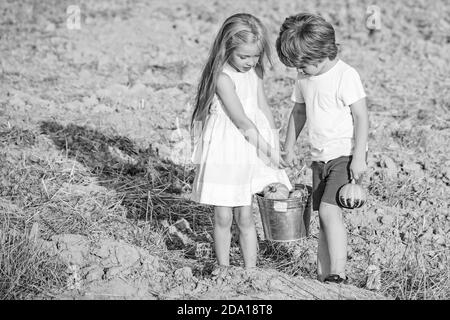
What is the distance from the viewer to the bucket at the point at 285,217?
346 cm

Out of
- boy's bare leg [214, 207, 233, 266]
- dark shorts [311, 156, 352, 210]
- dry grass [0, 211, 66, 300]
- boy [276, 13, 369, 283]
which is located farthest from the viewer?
boy's bare leg [214, 207, 233, 266]

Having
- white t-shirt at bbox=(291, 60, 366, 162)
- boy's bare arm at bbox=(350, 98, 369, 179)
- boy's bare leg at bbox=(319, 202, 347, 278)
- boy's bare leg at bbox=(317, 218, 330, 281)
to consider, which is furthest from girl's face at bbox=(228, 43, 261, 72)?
boy's bare leg at bbox=(317, 218, 330, 281)

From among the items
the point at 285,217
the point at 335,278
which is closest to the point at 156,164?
the point at 285,217

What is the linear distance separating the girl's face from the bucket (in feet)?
1.97

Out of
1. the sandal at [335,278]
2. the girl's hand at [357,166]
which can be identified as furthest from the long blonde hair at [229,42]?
the sandal at [335,278]

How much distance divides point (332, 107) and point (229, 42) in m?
0.54

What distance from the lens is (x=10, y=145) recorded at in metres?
4.93

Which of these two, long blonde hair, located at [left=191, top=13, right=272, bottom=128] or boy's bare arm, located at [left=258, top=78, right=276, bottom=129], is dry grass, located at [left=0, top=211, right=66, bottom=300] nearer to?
long blonde hair, located at [left=191, top=13, right=272, bottom=128]

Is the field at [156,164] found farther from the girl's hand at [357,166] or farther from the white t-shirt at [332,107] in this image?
the white t-shirt at [332,107]

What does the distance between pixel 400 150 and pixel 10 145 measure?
8.40 ft

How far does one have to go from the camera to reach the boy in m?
3.31

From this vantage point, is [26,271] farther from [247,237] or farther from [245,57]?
[245,57]

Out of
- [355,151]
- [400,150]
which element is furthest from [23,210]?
[400,150]

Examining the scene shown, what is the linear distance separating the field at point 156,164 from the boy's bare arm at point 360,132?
19.9 inches
